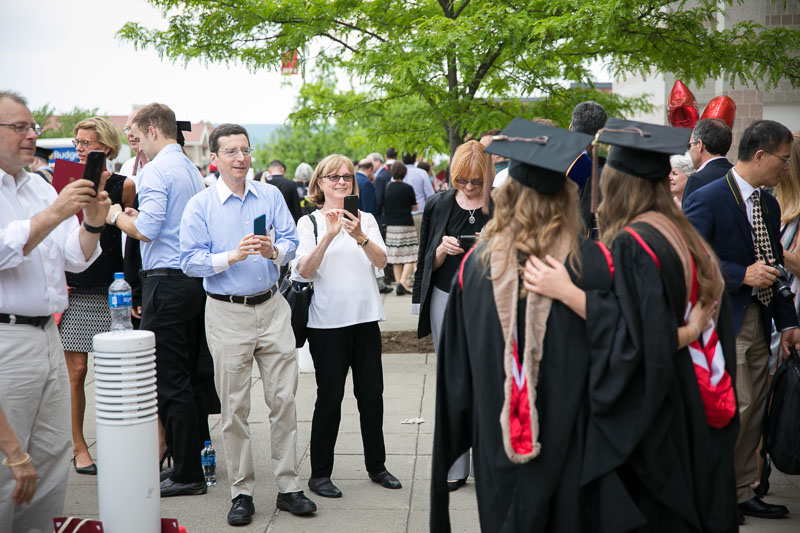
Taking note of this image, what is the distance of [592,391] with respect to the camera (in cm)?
270

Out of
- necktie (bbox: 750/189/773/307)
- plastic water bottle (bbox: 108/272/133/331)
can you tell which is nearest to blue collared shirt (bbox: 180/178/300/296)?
plastic water bottle (bbox: 108/272/133/331)

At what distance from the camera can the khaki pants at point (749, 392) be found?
4668 mm

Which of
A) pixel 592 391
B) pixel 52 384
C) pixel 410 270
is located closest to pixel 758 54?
pixel 592 391

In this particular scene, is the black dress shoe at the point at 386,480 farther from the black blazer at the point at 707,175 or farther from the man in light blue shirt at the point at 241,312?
the black blazer at the point at 707,175

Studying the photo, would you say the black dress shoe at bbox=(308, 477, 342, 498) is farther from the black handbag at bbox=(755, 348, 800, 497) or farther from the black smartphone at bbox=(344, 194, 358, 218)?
the black handbag at bbox=(755, 348, 800, 497)

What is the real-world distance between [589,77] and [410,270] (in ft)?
20.6

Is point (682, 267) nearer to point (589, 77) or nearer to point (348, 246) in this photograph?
point (348, 246)

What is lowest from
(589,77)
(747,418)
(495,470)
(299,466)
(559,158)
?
(299,466)

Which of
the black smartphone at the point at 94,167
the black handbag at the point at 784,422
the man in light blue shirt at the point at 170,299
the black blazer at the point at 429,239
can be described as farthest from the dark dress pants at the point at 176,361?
the black handbag at the point at 784,422

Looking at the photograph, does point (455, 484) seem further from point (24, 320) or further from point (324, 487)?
point (24, 320)

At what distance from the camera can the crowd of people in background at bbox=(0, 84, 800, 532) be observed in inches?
108

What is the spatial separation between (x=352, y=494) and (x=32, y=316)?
2.43 meters

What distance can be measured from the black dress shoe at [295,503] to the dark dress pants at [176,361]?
2.17ft

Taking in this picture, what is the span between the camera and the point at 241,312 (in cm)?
457
